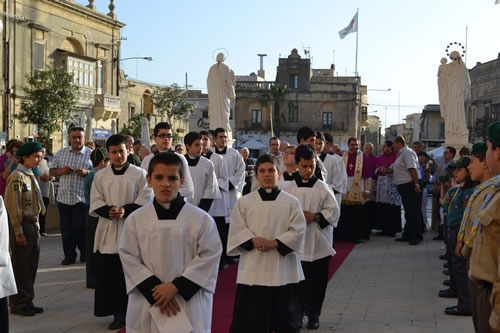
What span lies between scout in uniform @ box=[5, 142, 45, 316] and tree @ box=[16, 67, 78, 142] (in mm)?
24622

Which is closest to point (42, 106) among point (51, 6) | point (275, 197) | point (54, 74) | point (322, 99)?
point (54, 74)

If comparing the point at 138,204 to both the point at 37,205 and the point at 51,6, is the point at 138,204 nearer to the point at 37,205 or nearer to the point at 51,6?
the point at 37,205

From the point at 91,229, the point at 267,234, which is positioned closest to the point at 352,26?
the point at 91,229

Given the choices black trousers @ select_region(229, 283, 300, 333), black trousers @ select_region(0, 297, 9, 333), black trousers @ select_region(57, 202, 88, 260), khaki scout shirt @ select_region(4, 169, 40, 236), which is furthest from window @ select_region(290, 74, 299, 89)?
black trousers @ select_region(0, 297, 9, 333)

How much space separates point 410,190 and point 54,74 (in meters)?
23.3

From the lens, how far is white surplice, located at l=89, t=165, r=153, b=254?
6.44m

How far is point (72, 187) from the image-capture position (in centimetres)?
950

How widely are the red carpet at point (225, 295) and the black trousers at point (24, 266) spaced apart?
78.4 inches

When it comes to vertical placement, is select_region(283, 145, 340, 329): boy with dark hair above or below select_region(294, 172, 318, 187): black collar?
below

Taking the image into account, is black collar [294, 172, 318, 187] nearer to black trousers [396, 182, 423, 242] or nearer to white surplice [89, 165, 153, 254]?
white surplice [89, 165, 153, 254]

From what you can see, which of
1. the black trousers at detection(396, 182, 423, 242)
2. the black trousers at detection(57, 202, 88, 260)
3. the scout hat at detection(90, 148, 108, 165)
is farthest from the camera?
the black trousers at detection(396, 182, 423, 242)

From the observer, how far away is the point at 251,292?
521cm

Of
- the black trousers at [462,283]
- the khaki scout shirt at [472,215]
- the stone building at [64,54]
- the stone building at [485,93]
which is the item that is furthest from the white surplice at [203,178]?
the stone building at [485,93]

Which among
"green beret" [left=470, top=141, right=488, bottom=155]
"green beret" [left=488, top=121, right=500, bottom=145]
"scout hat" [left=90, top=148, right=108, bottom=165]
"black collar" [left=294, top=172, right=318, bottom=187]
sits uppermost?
"green beret" [left=488, top=121, right=500, bottom=145]
